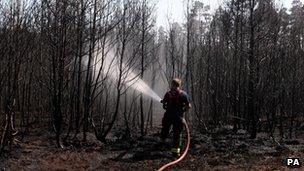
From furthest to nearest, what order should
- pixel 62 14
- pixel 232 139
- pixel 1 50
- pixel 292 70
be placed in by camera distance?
pixel 292 70 < pixel 232 139 < pixel 62 14 < pixel 1 50

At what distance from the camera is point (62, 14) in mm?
11430

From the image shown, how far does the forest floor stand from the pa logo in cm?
14

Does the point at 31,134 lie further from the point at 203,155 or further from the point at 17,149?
the point at 203,155

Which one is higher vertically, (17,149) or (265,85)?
(265,85)

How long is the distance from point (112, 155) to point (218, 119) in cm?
1085

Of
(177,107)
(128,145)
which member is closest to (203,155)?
(177,107)

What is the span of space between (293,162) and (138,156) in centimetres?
366

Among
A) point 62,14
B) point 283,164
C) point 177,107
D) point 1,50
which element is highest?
point 62,14

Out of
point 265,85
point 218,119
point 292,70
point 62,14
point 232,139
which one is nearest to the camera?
point 62,14

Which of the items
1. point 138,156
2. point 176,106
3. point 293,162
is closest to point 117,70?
point 138,156

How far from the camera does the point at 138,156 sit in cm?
1103

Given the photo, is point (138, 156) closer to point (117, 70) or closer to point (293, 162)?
point (293, 162)

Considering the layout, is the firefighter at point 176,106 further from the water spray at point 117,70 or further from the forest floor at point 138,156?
the water spray at point 117,70

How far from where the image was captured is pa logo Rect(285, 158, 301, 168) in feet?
33.7
